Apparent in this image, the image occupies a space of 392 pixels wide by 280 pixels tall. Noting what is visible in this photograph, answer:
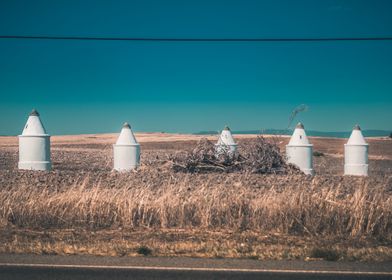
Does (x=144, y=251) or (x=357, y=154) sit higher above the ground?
(x=357, y=154)

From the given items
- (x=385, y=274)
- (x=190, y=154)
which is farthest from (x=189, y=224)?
(x=190, y=154)

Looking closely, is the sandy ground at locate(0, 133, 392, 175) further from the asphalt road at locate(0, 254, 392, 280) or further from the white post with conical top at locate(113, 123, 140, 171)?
the asphalt road at locate(0, 254, 392, 280)

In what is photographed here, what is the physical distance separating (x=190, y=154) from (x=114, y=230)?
9.78 m

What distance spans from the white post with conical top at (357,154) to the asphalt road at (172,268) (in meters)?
14.7

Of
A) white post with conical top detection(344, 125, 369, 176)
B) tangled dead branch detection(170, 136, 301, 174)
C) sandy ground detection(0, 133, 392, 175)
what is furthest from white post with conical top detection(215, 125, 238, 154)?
white post with conical top detection(344, 125, 369, 176)

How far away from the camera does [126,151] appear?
2100 cm

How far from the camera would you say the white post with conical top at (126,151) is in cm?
2091

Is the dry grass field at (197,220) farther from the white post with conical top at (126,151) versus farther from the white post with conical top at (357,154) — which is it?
the white post with conical top at (357,154)

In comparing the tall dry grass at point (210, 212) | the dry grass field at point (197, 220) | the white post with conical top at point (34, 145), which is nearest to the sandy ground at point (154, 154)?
the white post with conical top at point (34, 145)

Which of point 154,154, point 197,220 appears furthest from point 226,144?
point 154,154

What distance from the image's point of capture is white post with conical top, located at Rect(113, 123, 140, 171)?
2091 cm

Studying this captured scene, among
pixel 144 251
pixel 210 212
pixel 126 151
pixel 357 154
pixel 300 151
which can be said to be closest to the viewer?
pixel 144 251

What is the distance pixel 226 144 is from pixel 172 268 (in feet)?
47.9

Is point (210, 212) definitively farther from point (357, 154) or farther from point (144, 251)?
point (357, 154)
